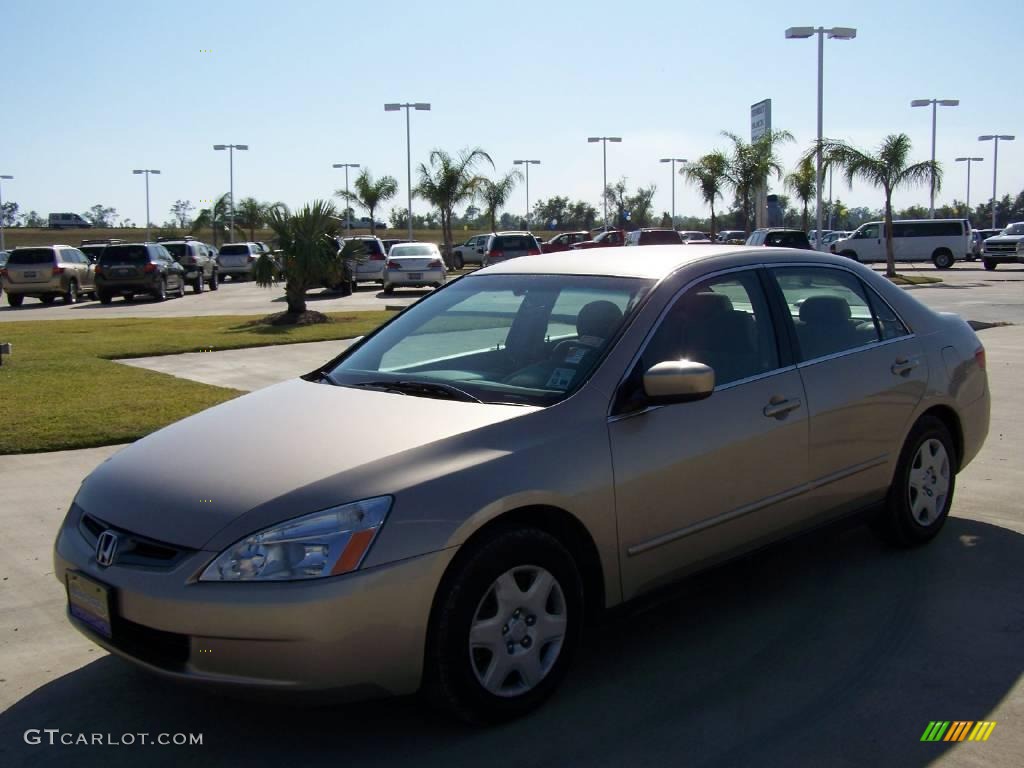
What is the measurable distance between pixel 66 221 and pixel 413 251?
81855 mm

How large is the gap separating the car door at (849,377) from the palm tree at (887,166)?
1245 inches

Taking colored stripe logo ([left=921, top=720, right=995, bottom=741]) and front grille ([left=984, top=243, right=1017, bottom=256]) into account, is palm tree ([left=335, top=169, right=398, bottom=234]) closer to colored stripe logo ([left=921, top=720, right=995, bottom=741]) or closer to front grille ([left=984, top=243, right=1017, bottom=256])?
front grille ([left=984, top=243, right=1017, bottom=256])

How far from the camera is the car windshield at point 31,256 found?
30.0 m

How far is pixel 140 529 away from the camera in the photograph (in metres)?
3.41

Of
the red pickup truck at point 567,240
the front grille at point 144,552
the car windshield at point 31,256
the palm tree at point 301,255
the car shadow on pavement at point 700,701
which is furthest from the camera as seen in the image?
the red pickup truck at point 567,240

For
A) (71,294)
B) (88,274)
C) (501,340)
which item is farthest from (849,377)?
(88,274)

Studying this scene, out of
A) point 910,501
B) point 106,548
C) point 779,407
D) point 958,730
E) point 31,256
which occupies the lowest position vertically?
point 958,730

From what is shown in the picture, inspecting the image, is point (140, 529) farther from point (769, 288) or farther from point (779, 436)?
point (769, 288)

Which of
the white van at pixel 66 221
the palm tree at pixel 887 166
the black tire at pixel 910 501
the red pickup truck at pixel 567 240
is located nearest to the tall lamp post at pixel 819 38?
the palm tree at pixel 887 166

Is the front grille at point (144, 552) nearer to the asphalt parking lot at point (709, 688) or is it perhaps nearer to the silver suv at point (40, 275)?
the asphalt parking lot at point (709, 688)

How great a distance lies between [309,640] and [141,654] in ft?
2.05

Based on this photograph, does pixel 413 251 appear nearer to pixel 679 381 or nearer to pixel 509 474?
pixel 679 381

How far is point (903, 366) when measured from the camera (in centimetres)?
524

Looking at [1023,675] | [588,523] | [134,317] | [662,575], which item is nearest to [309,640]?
[588,523]
